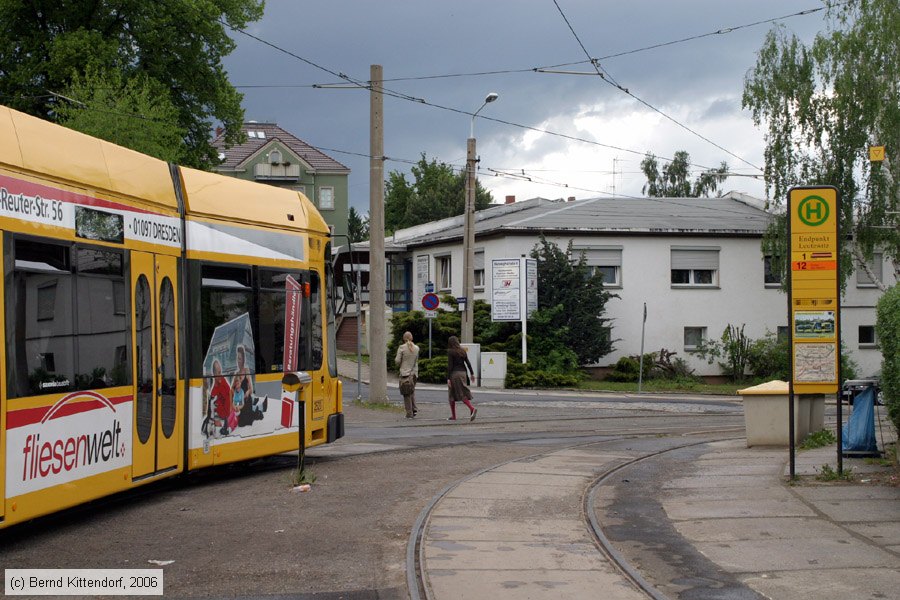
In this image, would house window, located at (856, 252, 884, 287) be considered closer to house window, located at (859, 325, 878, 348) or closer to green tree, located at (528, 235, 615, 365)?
house window, located at (859, 325, 878, 348)

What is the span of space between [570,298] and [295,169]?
46.5m

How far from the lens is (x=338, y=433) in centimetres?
1422

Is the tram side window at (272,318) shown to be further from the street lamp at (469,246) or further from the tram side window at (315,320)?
the street lamp at (469,246)

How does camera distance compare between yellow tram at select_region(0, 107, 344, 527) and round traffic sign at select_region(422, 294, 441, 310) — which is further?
round traffic sign at select_region(422, 294, 441, 310)

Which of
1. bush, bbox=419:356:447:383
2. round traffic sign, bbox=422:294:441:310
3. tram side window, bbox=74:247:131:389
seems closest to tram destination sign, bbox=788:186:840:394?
tram side window, bbox=74:247:131:389

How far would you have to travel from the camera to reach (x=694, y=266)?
43812 millimetres

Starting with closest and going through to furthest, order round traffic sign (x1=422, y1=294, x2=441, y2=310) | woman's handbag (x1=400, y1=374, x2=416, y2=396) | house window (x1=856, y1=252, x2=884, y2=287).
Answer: woman's handbag (x1=400, y1=374, x2=416, y2=396)
round traffic sign (x1=422, y1=294, x2=441, y2=310)
house window (x1=856, y1=252, x2=884, y2=287)

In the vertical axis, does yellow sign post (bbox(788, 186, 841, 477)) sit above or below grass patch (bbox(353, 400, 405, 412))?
above

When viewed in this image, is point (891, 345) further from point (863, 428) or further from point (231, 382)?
point (231, 382)

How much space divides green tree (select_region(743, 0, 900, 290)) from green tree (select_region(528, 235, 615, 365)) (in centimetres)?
749

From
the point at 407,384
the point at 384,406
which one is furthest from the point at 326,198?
the point at 407,384

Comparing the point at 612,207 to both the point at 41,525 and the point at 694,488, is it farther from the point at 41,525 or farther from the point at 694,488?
the point at 41,525

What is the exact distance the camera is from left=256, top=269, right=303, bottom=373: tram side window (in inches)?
494

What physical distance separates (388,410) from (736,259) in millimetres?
22800
